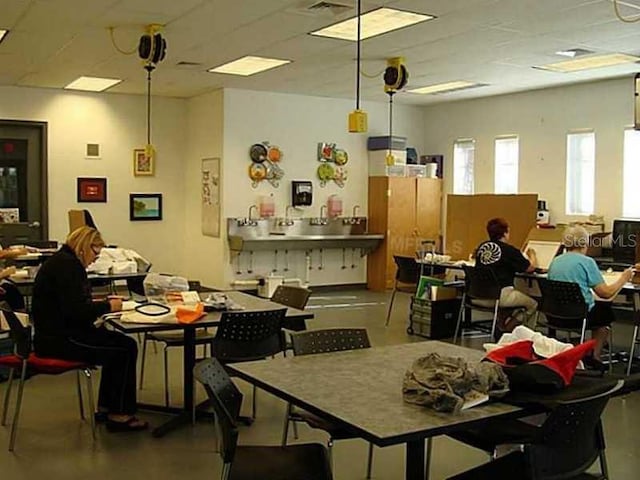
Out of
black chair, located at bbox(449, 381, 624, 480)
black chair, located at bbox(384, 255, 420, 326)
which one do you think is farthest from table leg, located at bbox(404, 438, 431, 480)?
black chair, located at bbox(384, 255, 420, 326)

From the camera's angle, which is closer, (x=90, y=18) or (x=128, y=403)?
(x=128, y=403)

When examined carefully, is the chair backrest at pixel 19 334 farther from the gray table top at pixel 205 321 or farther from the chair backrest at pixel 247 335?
the chair backrest at pixel 247 335

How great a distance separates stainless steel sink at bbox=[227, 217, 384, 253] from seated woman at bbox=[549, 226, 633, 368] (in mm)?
4844

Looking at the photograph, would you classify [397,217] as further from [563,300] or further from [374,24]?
[563,300]

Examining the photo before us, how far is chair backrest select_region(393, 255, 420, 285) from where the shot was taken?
7.70 m

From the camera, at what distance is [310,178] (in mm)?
10461

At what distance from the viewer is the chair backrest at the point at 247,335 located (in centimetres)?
396

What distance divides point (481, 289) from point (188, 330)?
333 centimetres

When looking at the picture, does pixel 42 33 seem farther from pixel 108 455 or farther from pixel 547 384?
pixel 547 384

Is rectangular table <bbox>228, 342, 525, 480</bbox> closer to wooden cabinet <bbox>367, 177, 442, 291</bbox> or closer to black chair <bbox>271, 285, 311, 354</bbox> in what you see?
black chair <bbox>271, 285, 311, 354</bbox>

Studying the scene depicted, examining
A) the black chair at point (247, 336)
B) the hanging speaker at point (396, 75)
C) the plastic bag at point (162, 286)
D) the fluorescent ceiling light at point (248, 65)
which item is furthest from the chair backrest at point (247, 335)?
the fluorescent ceiling light at point (248, 65)

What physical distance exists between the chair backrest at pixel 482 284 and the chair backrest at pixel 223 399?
4121 mm

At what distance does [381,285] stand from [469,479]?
8.25m

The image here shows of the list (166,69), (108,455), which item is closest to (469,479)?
(108,455)
